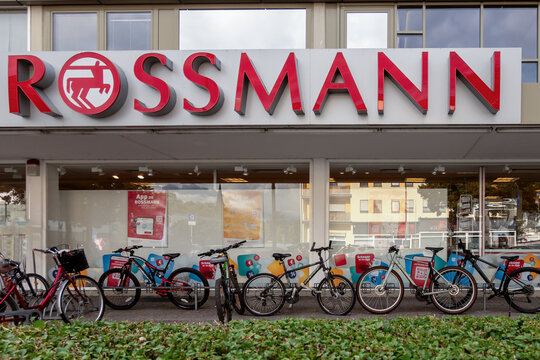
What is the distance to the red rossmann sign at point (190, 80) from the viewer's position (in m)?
5.20

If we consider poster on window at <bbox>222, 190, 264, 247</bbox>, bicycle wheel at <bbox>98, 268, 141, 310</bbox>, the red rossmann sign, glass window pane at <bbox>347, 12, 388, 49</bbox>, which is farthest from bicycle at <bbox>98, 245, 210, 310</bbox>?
glass window pane at <bbox>347, 12, 388, 49</bbox>

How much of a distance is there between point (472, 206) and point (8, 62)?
26.8 ft

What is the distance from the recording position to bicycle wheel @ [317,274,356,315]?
5.75m

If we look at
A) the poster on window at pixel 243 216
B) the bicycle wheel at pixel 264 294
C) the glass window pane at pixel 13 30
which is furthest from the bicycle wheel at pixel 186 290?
the glass window pane at pixel 13 30

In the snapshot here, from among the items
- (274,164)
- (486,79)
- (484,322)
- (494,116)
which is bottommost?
(484,322)

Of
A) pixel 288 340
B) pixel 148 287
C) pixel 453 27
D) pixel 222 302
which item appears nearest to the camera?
pixel 288 340

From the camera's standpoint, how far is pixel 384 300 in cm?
600

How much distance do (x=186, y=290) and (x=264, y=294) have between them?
4.49ft

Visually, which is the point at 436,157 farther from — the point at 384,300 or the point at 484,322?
the point at 484,322

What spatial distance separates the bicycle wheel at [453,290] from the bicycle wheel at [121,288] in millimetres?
4722

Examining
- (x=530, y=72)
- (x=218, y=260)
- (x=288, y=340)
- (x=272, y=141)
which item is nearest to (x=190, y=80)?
(x=272, y=141)

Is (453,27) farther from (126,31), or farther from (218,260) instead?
(126,31)

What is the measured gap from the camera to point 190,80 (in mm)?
5359

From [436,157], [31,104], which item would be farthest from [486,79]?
[31,104]
